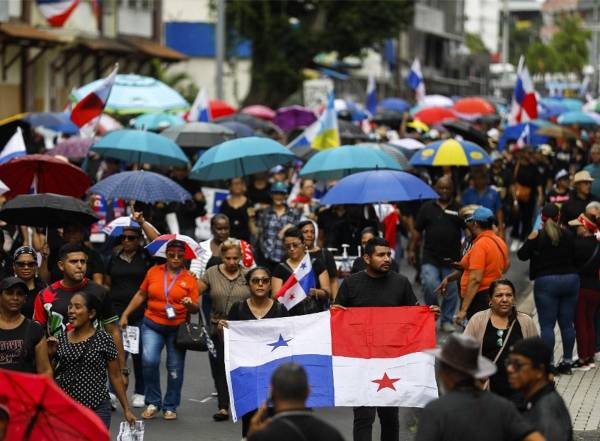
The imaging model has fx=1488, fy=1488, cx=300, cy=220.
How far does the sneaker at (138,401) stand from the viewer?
11852mm

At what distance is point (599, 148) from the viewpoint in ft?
57.7

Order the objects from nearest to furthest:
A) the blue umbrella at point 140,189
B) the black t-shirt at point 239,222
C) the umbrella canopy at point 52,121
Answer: the blue umbrella at point 140,189
the black t-shirt at point 239,222
the umbrella canopy at point 52,121

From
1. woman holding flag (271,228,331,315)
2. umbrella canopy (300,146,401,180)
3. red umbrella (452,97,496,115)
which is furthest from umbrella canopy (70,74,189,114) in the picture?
red umbrella (452,97,496,115)

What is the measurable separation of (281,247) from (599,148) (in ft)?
Answer: 16.2

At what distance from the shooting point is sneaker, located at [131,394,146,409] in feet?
38.9

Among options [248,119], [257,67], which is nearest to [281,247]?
[248,119]

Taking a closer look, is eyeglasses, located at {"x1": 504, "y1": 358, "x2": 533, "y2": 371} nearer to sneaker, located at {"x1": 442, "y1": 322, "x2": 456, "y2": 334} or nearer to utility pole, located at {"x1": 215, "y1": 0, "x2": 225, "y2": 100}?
sneaker, located at {"x1": 442, "y1": 322, "x2": 456, "y2": 334}

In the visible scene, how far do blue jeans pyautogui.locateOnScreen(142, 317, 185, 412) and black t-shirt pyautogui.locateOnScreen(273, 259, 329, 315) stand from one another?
3.04 ft

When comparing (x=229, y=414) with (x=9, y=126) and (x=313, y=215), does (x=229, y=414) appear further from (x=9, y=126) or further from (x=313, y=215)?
(x=9, y=126)

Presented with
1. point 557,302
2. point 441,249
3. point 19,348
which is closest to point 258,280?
point 19,348

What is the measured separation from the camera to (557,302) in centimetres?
1287

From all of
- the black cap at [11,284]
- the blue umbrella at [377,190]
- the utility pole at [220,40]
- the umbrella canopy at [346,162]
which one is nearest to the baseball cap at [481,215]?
the blue umbrella at [377,190]

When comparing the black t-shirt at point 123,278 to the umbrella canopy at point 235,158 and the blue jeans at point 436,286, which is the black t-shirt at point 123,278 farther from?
the umbrella canopy at point 235,158

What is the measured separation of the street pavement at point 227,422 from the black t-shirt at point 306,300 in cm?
82
